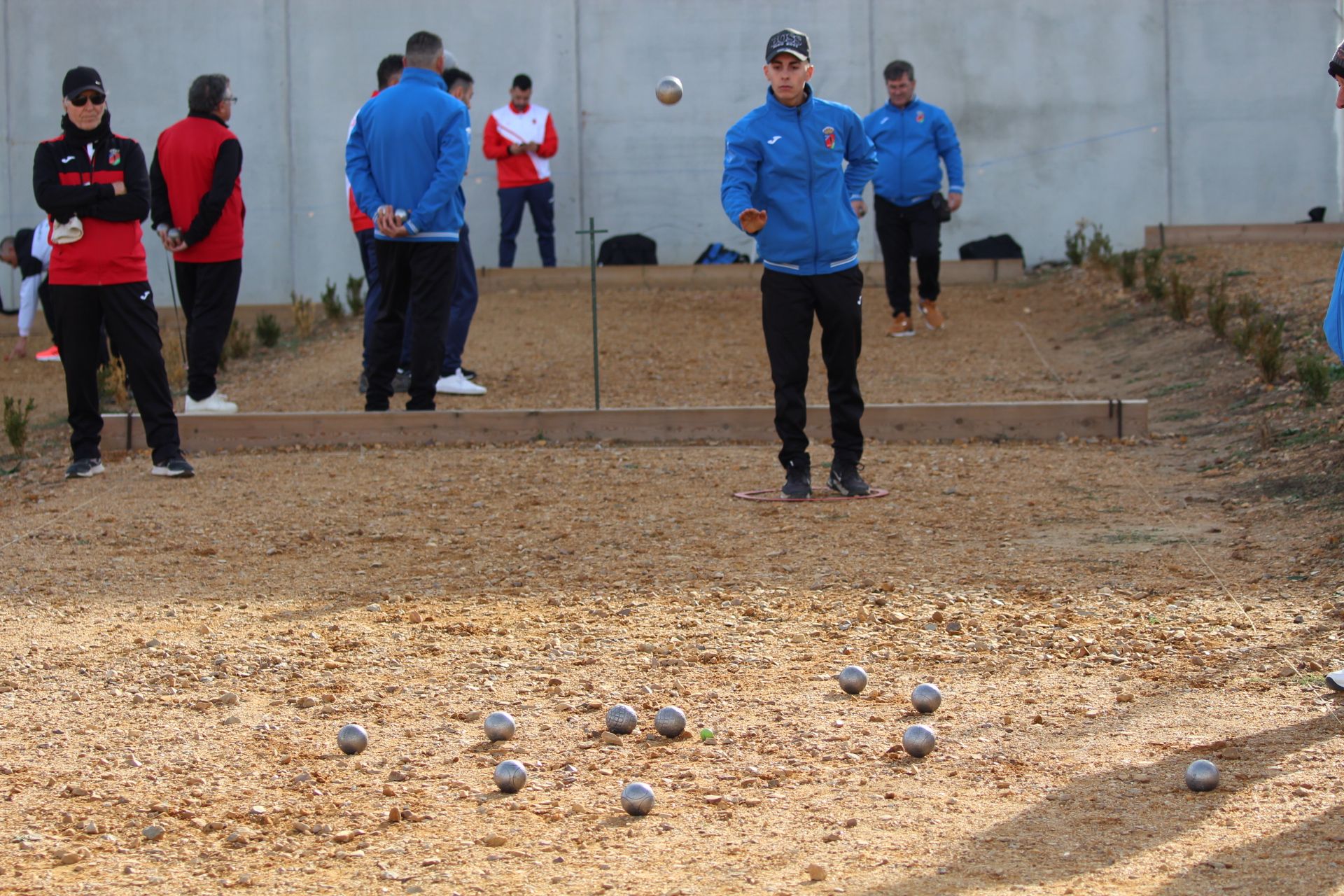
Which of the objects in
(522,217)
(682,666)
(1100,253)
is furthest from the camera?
(522,217)

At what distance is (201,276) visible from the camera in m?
8.48

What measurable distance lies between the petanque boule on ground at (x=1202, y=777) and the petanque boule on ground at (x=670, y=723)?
45.1 inches

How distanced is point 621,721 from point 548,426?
4759 mm

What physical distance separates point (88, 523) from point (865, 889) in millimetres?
4716

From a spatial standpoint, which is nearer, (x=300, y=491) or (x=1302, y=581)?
(x=1302, y=581)

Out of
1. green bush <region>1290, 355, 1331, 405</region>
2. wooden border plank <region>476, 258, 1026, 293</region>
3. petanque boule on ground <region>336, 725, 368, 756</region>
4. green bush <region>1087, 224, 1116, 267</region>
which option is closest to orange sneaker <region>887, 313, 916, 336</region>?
wooden border plank <region>476, 258, 1026, 293</region>

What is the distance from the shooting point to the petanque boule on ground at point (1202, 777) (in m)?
3.22

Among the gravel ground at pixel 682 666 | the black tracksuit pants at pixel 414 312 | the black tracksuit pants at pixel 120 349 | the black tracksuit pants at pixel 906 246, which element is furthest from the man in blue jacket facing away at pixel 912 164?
the black tracksuit pants at pixel 120 349

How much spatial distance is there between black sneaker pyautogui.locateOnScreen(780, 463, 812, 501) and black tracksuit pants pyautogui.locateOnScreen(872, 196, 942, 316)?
4.85 meters

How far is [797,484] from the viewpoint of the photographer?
673 cm

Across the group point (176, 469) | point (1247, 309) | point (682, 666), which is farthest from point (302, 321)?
point (682, 666)

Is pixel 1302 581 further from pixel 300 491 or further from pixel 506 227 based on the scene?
pixel 506 227

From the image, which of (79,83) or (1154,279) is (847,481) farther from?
(1154,279)

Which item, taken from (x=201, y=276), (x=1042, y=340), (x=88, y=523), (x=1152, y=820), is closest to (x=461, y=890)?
(x=1152, y=820)
